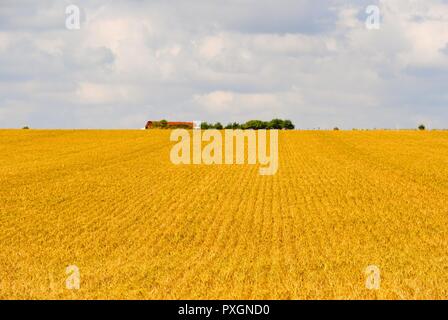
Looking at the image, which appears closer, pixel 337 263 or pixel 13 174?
pixel 337 263

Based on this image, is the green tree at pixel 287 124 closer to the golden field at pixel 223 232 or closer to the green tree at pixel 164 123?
the green tree at pixel 164 123

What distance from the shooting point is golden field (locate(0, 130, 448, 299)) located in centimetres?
1143

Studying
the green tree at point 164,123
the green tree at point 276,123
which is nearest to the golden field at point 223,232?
the green tree at point 164,123

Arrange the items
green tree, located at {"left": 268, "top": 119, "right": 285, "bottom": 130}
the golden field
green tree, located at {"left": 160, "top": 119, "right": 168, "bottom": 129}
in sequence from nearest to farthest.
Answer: the golden field, green tree, located at {"left": 160, "top": 119, "right": 168, "bottom": 129}, green tree, located at {"left": 268, "top": 119, "right": 285, "bottom": 130}

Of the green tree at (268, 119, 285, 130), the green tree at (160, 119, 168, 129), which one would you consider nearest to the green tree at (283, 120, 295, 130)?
the green tree at (268, 119, 285, 130)

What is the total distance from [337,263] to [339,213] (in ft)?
21.8

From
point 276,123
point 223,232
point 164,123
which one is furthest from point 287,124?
point 223,232

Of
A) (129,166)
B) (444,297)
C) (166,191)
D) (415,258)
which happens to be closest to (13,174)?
(129,166)

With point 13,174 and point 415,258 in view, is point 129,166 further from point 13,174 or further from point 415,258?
point 415,258

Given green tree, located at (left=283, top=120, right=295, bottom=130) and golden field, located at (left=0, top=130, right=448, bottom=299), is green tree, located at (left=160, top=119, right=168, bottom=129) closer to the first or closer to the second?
green tree, located at (left=283, top=120, right=295, bottom=130)

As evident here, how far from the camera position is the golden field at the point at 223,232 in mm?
11430

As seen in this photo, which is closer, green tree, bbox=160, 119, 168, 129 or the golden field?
the golden field

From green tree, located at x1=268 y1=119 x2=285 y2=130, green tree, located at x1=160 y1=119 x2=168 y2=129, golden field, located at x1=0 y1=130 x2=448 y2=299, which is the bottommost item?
golden field, located at x1=0 y1=130 x2=448 y2=299
